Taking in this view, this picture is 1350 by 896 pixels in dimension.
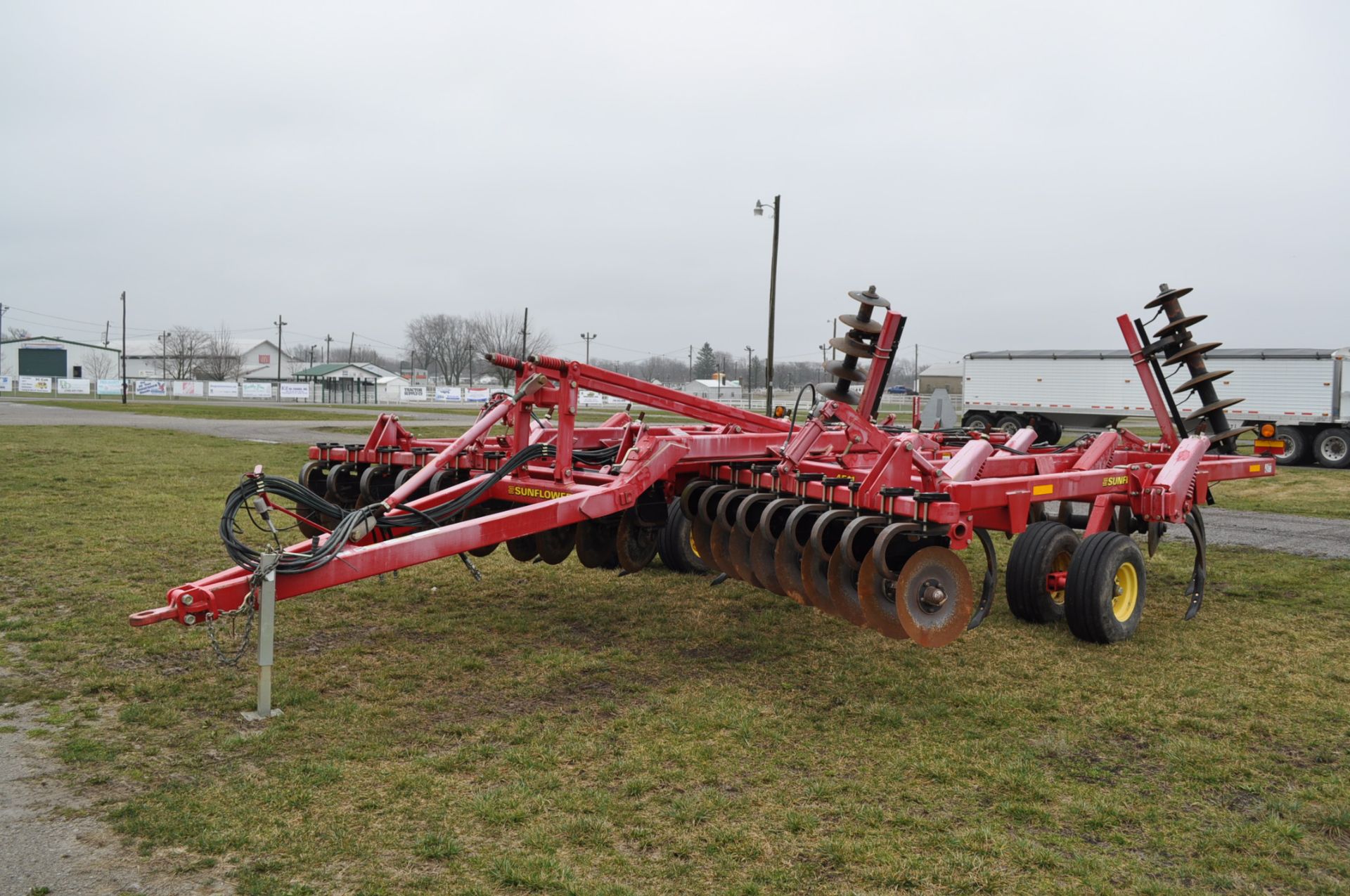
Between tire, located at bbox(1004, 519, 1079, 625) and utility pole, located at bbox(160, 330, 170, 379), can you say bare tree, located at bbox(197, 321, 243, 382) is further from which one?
tire, located at bbox(1004, 519, 1079, 625)

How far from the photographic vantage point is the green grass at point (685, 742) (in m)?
3.56

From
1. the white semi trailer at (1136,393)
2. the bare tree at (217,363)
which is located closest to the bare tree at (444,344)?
the bare tree at (217,363)

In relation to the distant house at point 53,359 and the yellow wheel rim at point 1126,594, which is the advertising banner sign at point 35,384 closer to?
the distant house at point 53,359

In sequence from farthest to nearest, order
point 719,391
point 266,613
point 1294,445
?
point 719,391 < point 1294,445 < point 266,613

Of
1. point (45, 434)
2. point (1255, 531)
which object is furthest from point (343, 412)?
point (1255, 531)

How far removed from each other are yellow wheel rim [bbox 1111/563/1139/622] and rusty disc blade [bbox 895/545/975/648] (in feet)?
6.70

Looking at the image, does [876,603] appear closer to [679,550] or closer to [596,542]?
[596,542]

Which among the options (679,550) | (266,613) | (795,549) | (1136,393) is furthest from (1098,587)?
(1136,393)

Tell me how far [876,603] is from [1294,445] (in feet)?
74.9

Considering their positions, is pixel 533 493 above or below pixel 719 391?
below

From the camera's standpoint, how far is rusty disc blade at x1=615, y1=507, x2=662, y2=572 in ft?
22.2

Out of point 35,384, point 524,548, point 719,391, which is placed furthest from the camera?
point 719,391

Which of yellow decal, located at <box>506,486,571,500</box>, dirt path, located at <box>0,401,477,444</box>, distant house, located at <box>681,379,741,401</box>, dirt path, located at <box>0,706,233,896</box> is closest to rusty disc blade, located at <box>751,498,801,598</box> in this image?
yellow decal, located at <box>506,486,571,500</box>

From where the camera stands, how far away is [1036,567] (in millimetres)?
6871
